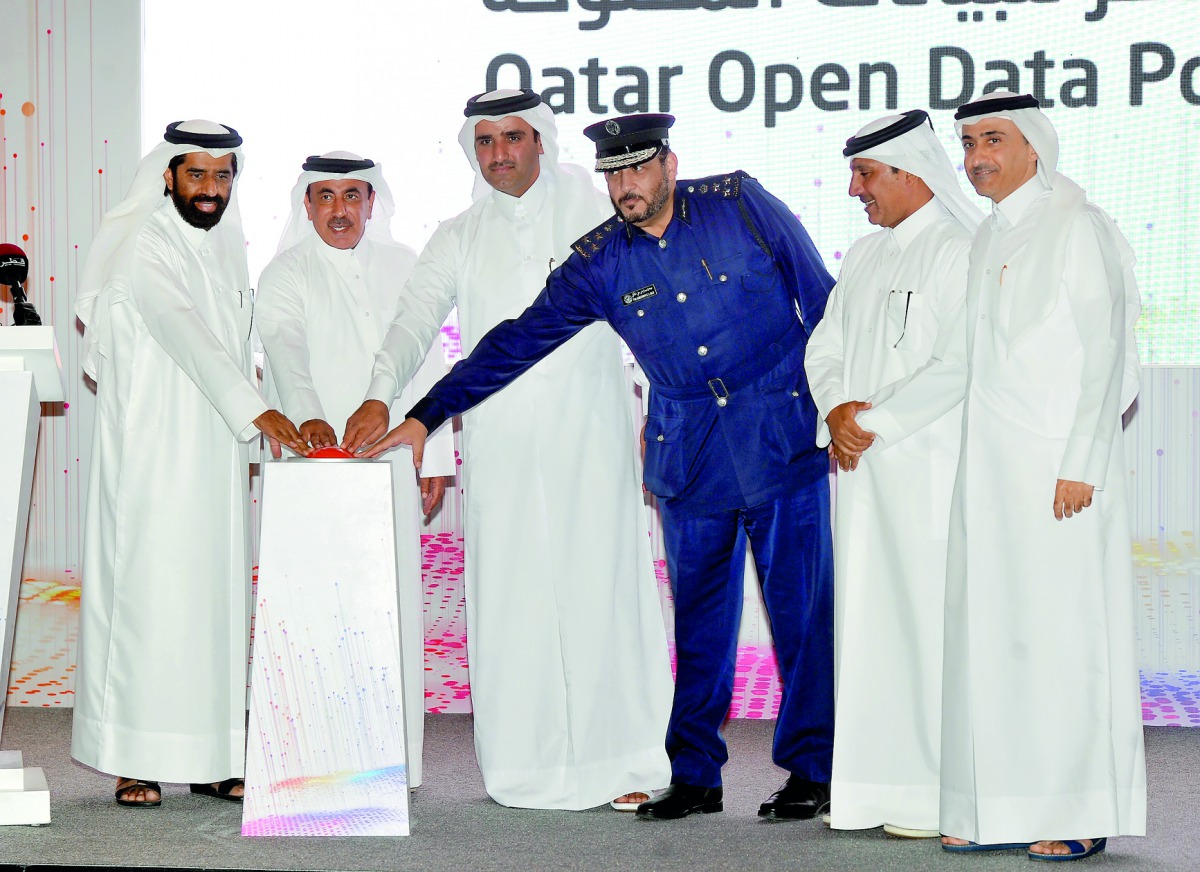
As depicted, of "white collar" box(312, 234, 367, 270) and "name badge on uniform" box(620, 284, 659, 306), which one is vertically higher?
"white collar" box(312, 234, 367, 270)

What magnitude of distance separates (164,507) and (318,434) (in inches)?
23.0

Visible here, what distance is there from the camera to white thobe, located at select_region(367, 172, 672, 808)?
3961 millimetres

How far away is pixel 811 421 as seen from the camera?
3.84 meters

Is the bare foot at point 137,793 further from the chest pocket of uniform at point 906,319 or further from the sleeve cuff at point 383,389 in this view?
the chest pocket of uniform at point 906,319

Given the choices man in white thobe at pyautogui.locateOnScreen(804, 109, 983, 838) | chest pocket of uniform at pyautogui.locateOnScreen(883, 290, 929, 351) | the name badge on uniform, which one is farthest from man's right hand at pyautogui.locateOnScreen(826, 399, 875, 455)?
the name badge on uniform

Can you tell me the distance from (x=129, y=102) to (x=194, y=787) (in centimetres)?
295

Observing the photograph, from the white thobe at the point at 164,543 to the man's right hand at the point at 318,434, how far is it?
176mm

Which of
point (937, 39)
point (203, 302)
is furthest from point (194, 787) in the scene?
point (937, 39)

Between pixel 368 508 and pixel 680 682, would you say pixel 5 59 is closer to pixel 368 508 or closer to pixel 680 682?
pixel 368 508

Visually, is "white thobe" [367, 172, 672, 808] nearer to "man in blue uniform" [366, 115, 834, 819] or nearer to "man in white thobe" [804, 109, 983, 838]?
"man in blue uniform" [366, 115, 834, 819]

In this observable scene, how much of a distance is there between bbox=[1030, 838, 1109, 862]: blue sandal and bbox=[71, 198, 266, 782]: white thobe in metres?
2.17

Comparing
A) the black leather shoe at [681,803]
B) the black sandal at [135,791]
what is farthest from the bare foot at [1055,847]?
the black sandal at [135,791]

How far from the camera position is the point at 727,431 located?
379 cm

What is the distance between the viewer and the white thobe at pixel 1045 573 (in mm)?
3291
